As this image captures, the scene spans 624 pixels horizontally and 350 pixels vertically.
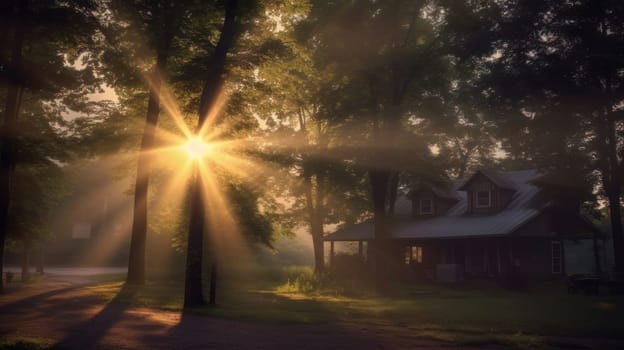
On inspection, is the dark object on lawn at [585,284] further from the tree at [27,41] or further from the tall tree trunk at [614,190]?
the tree at [27,41]

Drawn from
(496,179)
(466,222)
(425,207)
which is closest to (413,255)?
(425,207)

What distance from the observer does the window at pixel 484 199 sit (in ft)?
127

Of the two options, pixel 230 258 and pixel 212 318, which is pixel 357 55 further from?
pixel 212 318

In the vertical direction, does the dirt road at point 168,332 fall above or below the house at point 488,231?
below

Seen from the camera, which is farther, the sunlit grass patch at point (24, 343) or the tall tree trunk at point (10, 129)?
the tall tree trunk at point (10, 129)

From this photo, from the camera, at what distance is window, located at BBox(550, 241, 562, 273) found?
38.0 metres

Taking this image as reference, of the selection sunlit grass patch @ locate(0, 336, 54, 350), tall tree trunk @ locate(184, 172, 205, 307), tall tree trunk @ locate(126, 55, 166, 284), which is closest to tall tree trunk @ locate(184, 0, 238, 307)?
tall tree trunk @ locate(184, 172, 205, 307)

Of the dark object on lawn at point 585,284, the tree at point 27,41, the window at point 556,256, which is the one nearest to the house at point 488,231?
the window at point 556,256

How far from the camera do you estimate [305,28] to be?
1225 inches

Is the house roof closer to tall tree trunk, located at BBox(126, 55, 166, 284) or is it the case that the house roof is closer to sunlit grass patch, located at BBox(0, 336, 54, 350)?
tall tree trunk, located at BBox(126, 55, 166, 284)

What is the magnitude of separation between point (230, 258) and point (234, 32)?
8142 millimetres

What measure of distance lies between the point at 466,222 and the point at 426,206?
20.0 feet


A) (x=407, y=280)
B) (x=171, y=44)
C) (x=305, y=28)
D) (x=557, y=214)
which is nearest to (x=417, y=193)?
(x=407, y=280)

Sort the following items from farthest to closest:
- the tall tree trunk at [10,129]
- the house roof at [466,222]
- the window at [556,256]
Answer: the window at [556,256] < the house roof at [466,222] < the tall tree trunk at [10,129]
